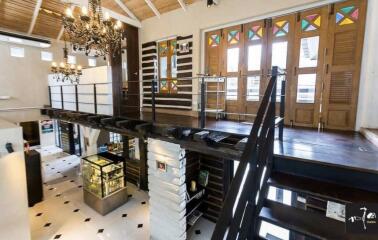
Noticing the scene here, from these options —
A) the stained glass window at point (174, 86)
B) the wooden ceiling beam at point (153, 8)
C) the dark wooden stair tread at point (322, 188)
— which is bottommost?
the dark wooden stair tread at point (322, 188)

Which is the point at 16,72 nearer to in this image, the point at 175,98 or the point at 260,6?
the point at 175,98

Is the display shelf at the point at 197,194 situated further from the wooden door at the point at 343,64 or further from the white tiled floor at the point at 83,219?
the wooden door at the point at 343,64

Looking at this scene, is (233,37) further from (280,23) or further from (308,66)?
(308,66)

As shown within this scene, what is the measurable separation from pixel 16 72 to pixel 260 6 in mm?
8537

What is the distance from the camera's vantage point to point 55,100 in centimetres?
782

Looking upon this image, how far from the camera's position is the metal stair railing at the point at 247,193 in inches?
35.9

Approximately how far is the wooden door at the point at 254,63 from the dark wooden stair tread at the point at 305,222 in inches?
124

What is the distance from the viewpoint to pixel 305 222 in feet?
4.37

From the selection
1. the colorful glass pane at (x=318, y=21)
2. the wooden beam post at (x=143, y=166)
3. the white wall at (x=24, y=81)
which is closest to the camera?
the colorful glass pane at (x=318, y=21)

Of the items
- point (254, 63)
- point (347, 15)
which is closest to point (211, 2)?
point (254, 63)

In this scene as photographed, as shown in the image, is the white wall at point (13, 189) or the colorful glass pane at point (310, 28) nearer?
the white wall at point (13, 189)

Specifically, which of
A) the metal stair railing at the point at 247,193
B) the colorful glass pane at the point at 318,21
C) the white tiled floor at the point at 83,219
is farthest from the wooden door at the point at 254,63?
the white tiled floor at the point at 83,219

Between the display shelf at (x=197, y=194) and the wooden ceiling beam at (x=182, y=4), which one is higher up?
the wooden ceiling beam at (x=182, y=4)

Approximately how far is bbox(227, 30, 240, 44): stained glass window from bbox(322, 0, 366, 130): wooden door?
6.20 feet
